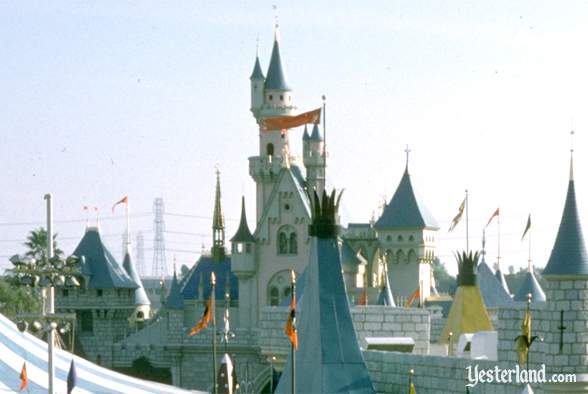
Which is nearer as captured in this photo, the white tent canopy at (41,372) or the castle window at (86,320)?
the white tent canopy at (41,372)

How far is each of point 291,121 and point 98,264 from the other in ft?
88.9

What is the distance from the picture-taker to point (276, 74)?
294 ft

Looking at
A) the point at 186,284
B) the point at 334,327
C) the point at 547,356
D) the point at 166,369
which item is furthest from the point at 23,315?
the point at 186,284

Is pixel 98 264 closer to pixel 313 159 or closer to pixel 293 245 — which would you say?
pixel 293 245

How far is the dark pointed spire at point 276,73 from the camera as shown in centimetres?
8925

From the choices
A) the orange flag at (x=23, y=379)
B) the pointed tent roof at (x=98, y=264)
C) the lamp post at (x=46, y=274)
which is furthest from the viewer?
the pointed tent roof at (x=98, y=264)

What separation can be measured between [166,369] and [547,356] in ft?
210

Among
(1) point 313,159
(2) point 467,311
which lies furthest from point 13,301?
(2) point 467,311

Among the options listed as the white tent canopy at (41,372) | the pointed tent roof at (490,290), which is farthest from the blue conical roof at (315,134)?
the white tent canopy at (41,372)

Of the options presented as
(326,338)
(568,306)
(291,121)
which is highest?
(291,121)

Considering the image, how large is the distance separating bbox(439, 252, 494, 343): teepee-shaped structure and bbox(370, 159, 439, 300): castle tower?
173 ft

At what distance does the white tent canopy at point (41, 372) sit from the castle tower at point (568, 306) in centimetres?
1233

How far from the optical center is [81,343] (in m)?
87.9

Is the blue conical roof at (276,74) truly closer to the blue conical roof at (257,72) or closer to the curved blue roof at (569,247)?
the blue conical roof at (257,72)
